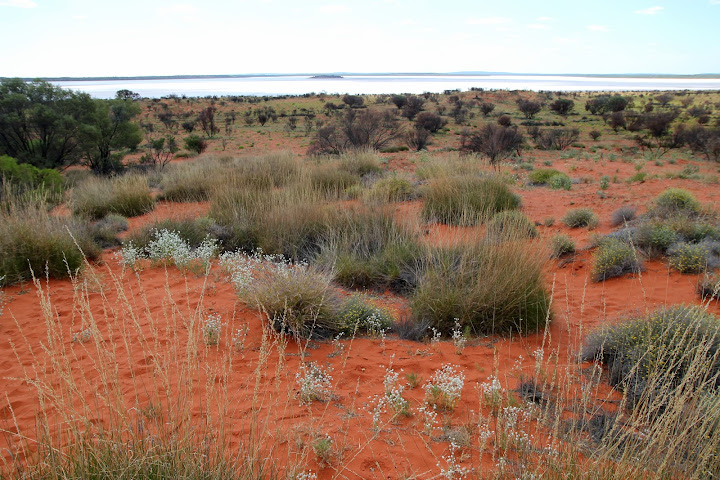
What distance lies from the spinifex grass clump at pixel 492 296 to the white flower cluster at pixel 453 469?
1987mm

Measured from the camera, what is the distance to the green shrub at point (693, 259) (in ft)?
19.6

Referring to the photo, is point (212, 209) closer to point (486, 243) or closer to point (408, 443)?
point (486, 243)

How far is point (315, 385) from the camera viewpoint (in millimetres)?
3545

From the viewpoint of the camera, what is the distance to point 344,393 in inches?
143

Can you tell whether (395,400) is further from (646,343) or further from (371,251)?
(371,251)

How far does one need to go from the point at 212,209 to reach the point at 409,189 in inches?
182

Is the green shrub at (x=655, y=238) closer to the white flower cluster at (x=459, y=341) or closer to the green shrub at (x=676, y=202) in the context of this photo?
the green shrub at (x=676, y=202)

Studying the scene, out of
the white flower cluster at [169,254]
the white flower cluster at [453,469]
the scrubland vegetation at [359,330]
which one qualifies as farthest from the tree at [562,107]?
the white flower cluster at [453,469]

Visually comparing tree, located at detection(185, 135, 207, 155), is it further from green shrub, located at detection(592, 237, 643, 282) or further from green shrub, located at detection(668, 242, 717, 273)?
green shrub, located at detection(668, 242, 717, 273)

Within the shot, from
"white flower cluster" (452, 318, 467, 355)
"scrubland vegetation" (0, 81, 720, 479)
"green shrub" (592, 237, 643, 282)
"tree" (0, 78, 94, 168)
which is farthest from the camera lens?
"tree" (0, 78, 94, 168)

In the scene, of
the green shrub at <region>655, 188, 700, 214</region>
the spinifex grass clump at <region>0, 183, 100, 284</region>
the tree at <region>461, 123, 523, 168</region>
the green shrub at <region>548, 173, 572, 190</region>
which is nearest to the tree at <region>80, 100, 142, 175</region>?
the spinifex grass clump at <region>0, 183, 100, 284</region>

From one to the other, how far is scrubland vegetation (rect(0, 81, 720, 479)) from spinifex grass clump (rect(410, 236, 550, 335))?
0.03 m

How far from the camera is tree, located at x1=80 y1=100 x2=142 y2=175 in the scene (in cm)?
1753

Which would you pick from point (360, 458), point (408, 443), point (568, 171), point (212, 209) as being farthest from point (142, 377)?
point (568, 171)
